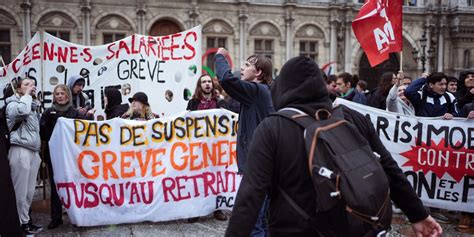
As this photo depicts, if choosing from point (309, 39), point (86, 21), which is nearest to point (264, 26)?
point (309, 39)

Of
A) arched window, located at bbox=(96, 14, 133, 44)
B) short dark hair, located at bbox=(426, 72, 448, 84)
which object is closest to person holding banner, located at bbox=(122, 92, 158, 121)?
short dark hair, located at bbox=(426, 72, 448, 84)

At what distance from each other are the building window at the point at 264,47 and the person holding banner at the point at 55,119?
618 inches

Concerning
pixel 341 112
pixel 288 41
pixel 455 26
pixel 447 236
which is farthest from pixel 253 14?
pixel 341 112

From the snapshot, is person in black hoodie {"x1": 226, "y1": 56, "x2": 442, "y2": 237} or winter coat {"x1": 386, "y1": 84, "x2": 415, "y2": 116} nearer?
person in black hoodie {"x1": 226, "y1": 56, "x2": 442, "y2": 237}

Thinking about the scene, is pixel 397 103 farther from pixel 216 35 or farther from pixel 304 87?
pixel 216 35

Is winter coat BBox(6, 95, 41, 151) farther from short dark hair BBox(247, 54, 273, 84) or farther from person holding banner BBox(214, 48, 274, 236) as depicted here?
short dark hair BBox(247, 54, 273, 84)

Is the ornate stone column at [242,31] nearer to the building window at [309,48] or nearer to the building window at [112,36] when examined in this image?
the building window at [309,48]

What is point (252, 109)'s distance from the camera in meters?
3.99

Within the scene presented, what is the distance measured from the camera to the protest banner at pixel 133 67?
7.48 metres

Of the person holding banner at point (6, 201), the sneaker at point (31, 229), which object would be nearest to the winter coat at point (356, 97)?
the sneaker at point (31, 229)

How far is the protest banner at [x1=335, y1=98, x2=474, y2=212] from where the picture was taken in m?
5.68

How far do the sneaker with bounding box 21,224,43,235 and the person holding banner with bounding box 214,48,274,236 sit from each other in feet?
8.95

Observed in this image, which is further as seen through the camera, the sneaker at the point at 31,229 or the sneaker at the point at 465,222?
the sneaker at the point at 465,222

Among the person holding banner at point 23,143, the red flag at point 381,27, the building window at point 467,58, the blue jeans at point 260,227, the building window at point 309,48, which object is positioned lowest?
the blue jeans at point 260,227
